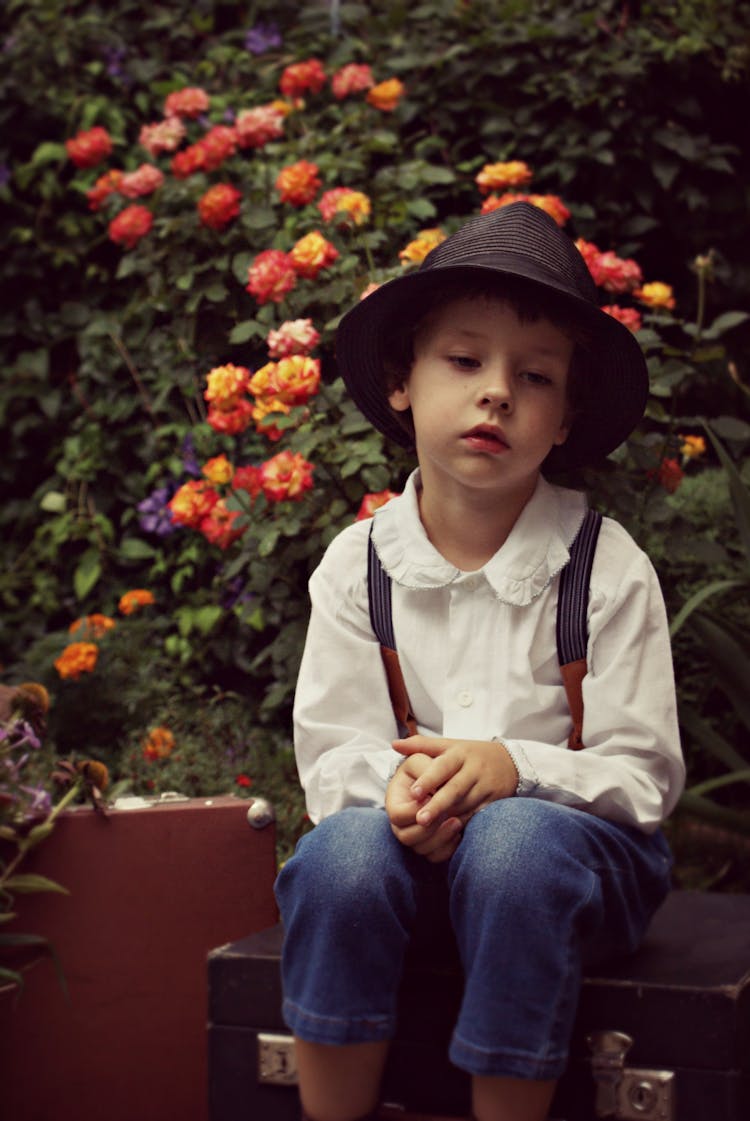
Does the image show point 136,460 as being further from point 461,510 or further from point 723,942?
point 723,942

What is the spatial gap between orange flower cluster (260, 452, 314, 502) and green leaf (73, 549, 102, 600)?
1.34 metres

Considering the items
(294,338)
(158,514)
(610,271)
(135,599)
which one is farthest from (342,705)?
(158,514)

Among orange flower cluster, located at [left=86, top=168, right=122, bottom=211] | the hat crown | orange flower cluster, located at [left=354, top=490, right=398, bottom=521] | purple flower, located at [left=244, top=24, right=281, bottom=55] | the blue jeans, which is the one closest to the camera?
the blue jeans

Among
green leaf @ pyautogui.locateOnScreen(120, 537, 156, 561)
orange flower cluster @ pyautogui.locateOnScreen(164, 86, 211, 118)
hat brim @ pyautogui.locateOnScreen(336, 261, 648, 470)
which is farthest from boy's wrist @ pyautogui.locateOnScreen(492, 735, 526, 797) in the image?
orange flower cluster @ pyautogui.locateOnScreen(164, 86, 211, 118)

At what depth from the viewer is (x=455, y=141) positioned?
357 centimetres

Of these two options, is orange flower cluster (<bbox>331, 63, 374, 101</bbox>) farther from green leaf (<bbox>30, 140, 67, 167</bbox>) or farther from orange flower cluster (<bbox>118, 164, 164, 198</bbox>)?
green leaf (<bbox>30, 140, 67, 167</bbox>)

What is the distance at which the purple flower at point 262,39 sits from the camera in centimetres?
376

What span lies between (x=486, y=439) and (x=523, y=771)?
1.40 feet

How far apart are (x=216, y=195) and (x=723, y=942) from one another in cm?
202

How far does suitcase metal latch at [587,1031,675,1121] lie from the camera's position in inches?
60.5

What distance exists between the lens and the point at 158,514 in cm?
344

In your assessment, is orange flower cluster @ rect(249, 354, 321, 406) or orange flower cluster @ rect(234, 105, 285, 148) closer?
orange flower cluster @ rect(249, 354, 321, 406)

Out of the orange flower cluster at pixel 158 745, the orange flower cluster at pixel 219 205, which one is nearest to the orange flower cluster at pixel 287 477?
the orange flower cluster at pixel 158 745

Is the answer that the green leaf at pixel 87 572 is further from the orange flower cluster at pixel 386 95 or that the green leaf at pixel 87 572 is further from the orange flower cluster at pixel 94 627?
the orange flower cluster at pixel 386 95
